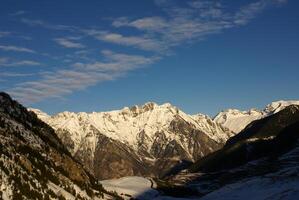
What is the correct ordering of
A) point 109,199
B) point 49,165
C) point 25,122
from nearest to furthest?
point 49,165 < point 109,199 < point 25,122

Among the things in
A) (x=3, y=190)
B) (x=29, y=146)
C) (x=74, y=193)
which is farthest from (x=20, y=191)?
(x=29, y=146)

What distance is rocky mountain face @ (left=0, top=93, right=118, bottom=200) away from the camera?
402ft

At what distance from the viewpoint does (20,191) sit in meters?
A: 118

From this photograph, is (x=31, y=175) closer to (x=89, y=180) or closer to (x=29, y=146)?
(x=29, y=146)

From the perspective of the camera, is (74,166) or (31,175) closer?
(31,175)

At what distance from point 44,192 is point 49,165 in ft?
103

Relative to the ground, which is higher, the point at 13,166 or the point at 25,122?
the point at 25,122

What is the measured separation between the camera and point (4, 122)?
16600cm

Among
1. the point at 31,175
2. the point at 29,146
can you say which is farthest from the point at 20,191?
the point at 29,146

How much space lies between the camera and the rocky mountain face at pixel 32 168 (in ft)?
402

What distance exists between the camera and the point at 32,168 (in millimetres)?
142500

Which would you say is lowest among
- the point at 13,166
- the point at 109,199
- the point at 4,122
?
the point at 109,199

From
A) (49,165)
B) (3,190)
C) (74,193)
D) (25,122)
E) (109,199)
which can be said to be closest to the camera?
(3,190)

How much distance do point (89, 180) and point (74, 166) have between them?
11.0m
